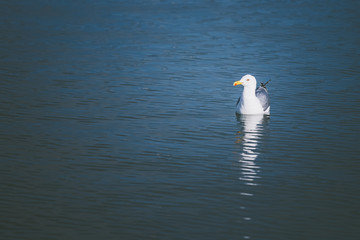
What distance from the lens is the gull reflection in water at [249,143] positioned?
1250cm

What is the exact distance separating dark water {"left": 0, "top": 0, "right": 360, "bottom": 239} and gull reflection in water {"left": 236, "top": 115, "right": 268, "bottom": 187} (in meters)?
0.03

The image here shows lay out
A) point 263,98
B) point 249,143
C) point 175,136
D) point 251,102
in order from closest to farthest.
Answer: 1. point 249,143
2. point 175,136
3. point 251,102
4. point 263,98

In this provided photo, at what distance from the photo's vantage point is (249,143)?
14703mm

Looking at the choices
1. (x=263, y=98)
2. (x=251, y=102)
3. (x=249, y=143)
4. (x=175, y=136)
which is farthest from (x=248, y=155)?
(x=263, y=98)

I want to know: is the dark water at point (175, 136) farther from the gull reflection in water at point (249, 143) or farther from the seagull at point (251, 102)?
the seagull at point (251, 102)

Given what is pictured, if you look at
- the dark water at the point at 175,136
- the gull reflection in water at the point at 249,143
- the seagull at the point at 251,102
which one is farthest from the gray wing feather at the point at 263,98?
the dark water at the point at 175,136

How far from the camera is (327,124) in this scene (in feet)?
53.0

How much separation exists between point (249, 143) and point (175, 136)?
1787mm

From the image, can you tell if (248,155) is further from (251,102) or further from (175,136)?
(251,102)

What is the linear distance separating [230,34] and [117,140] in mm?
17262

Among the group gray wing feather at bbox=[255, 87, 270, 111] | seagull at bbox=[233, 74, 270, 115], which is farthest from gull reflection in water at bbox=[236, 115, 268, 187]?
gray wing feather at bbox=[255, 87, 270, 111]

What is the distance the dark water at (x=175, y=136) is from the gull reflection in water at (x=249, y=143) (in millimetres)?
32

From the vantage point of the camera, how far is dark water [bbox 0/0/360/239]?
10414 millimetres

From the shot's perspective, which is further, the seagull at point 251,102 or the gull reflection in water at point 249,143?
the seagull at point 251,102
